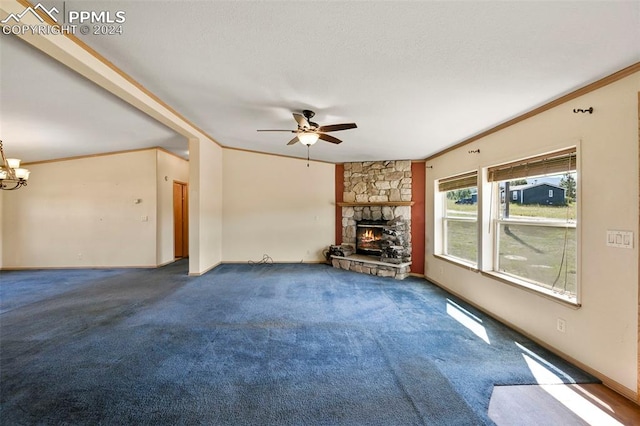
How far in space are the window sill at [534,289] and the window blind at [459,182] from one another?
1342 mm

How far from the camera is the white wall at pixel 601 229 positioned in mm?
1854

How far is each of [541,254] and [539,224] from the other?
34 centimetres

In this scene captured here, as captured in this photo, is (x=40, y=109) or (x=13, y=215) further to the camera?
(x=13, y=215)

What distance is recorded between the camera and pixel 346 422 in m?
1.55

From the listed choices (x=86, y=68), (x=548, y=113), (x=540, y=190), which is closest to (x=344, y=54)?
(x=548, y=113)

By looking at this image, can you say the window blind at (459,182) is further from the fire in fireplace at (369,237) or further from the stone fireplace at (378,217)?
the fire in fireplace at (369,237)

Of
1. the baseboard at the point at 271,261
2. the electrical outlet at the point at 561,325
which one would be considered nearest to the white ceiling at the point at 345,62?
the electrical outlet at the point at 561,325

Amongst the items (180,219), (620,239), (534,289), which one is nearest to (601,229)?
(620,239)

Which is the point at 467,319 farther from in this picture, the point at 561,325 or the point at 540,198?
the point at 540,198

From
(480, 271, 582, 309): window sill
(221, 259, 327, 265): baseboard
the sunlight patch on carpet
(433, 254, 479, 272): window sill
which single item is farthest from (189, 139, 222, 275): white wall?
(480, 271, 582, 309): window sill

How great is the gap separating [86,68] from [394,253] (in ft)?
16.9

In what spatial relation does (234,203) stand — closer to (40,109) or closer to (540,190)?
(40,109)

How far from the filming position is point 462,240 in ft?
13.8

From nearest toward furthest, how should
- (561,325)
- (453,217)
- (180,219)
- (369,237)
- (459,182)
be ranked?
(561,325), (459,182), (453,217), (369,237), (180,219)
